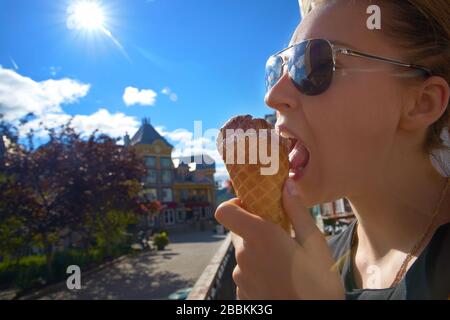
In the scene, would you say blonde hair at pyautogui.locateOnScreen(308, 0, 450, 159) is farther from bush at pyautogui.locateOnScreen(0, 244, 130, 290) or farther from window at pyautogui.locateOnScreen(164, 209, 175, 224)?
window at pyautogui.locateOnScreen(164, 209, 175, 224)

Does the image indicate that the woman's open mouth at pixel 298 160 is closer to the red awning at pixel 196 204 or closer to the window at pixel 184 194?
the red awning at pixel 196 204

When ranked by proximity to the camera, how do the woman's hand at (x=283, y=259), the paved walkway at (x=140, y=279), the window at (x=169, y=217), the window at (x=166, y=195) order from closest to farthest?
the woman's hand at (x=283, y=259)
the paved walkway at (x=140, y=279)
the window at (x=166, y=195)
the window at (x=169, y=217)

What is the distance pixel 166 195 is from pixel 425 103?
45918 mm

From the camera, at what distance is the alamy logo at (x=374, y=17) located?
1.35 metres

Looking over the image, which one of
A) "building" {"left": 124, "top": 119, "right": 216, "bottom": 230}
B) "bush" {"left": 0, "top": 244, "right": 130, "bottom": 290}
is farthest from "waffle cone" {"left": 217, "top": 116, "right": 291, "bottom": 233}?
"building" {"left": 124, "top": 119, "right": 216, "bottom": 230}

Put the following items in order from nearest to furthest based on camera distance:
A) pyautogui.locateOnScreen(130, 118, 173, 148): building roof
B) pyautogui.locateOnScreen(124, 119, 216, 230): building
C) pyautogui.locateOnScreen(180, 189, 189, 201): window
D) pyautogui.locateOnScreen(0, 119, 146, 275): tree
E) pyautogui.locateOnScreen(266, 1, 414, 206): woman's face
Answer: pyautogui.locateOnScreen(266, 1, 414, 206): woman's face < pyautogui.locateOnScreen(0, 119, 146, 275): tree < pyautogui.locateOnScreen(130, 118, 173, 148): building roof < pyautogui.locateOnScreen(124, 119, 216, 230): building < pyautogui.locateOnScreen(180, 189, 189, 201): window

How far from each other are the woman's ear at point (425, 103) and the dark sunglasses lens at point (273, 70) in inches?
20.9

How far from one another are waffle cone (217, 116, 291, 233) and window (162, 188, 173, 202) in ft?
137

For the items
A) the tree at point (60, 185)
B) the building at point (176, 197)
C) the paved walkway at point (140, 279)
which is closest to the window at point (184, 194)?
the building at point (176, 197)

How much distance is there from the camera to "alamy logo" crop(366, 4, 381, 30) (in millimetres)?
1353

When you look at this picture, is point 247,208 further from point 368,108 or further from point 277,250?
point 368,108

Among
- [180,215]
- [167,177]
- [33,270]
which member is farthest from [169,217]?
[33,270]

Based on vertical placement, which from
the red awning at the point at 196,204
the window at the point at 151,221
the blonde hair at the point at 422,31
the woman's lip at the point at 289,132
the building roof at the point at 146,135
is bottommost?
the window at the point at 151,221

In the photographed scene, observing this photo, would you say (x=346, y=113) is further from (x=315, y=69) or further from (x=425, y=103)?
(x=425, y=103)
